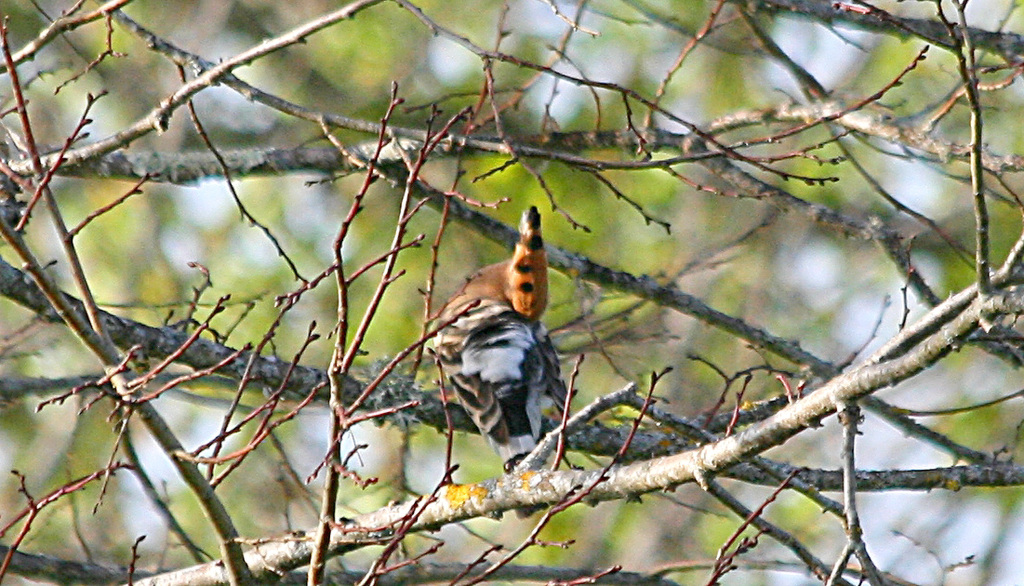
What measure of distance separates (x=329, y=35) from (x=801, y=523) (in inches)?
270

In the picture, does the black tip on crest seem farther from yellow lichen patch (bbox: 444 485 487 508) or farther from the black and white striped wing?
yellow lichen patch (bbox: 444 485 487 508)

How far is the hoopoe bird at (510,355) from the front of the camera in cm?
564

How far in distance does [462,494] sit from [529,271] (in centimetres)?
312

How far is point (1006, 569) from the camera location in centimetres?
1165

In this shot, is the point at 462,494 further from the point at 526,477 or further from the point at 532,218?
the point at 532,218

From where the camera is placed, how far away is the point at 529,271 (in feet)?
21.3

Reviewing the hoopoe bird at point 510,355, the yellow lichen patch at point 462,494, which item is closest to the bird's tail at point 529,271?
the hoopoe bird at point 510,355

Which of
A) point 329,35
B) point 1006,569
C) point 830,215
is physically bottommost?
point 830,215

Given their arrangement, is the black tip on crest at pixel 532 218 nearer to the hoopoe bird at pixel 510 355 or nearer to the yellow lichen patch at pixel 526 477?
the hoopoe bird at pixel 510 355

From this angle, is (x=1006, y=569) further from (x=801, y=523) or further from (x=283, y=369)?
(x=283, y=369)

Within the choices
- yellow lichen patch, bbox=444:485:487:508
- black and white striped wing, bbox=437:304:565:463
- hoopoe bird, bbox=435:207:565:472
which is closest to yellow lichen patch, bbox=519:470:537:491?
yellow lichen patch, bbox=444:485:487:508

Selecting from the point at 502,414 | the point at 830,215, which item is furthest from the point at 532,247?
the point at 830,215

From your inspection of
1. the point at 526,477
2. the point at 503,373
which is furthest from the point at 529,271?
the point at 526,477

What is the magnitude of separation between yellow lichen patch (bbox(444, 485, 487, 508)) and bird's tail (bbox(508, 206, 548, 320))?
263 centimetres
